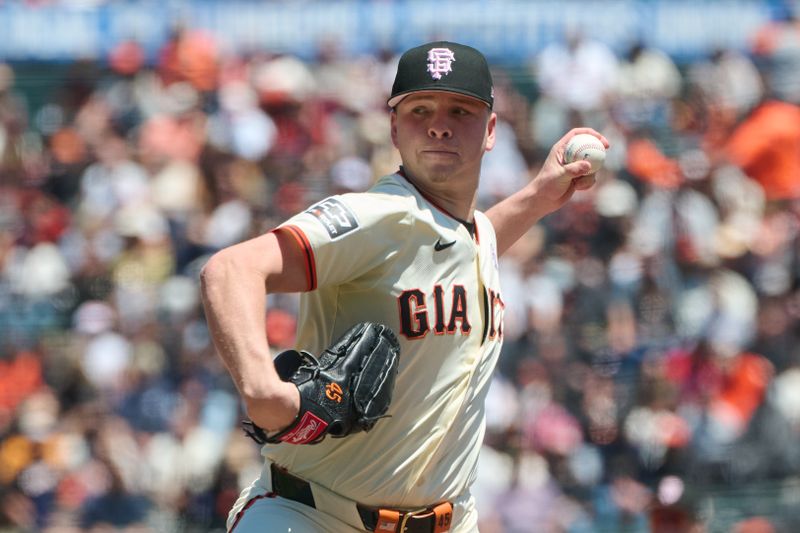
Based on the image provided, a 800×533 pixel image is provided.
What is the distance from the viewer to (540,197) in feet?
14.0

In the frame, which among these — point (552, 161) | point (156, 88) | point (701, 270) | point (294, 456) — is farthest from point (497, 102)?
point (294, 456)

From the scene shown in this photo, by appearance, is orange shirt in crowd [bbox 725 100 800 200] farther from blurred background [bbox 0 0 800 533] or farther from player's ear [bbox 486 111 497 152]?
player's ear [bbox 486 111 497 152]

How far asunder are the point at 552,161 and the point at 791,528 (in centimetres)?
434

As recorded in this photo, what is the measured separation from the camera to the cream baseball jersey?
11.1 ft

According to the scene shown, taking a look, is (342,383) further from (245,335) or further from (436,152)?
(436,152)

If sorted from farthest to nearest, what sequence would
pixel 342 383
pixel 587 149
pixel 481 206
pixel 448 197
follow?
pixel 481 206 → pixel 587 149 → pixel 448 197 → pixel 342 383

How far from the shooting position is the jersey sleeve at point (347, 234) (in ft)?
10.3

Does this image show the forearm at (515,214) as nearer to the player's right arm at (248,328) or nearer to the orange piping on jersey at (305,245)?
the orange piping on jersey at (305,245)

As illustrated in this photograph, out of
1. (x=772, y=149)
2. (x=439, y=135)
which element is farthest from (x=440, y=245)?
(x=772, y=149)

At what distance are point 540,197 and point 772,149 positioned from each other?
5163mm

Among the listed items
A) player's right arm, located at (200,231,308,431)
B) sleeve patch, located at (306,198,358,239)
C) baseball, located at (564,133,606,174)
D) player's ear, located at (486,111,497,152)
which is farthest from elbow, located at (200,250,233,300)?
baseball, located at (564,133,606,174)

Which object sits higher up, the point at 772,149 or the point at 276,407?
the point at 276,407

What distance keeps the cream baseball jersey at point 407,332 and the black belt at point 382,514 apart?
3cm

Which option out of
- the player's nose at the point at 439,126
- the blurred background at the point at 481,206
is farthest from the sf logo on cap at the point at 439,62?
the blurred background at the point at 481,206
